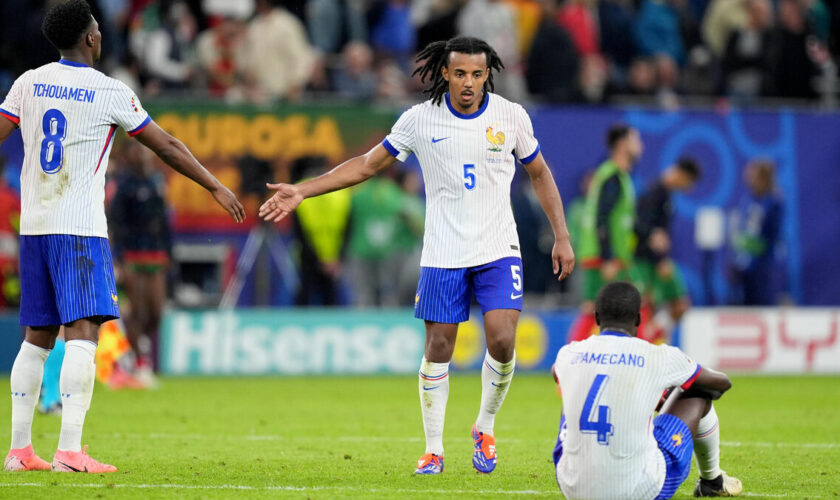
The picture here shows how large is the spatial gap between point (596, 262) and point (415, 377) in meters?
3.52

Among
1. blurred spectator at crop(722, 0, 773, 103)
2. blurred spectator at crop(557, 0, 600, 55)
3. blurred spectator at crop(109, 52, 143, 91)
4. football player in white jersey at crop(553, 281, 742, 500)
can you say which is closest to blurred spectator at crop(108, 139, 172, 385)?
blurred spectator at crop(109, 52, 143, 91)

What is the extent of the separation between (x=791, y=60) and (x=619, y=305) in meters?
16.1

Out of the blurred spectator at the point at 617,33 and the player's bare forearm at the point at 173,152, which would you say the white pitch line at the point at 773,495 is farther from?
the blurred spectator at the point at 617,33

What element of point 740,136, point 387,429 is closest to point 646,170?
point 740,136

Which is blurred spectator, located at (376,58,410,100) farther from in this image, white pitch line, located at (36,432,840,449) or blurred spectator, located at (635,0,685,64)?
white pitch line, located at (36,432,840,449)

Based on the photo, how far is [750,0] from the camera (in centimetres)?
2170

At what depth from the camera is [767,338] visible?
742 inches

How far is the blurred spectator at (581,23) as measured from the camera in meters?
20.9

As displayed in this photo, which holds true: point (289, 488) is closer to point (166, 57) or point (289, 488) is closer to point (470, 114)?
point (470, 114)

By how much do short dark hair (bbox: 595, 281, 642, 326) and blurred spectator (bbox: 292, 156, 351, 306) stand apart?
40.9ft

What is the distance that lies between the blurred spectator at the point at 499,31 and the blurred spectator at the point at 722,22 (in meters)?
3.79

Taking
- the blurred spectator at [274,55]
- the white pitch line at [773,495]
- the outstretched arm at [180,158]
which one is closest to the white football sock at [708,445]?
the white pitch line at [773,495]

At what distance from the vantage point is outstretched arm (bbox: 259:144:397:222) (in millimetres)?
Result: 8008

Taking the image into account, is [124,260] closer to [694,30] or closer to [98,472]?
[98,472]
